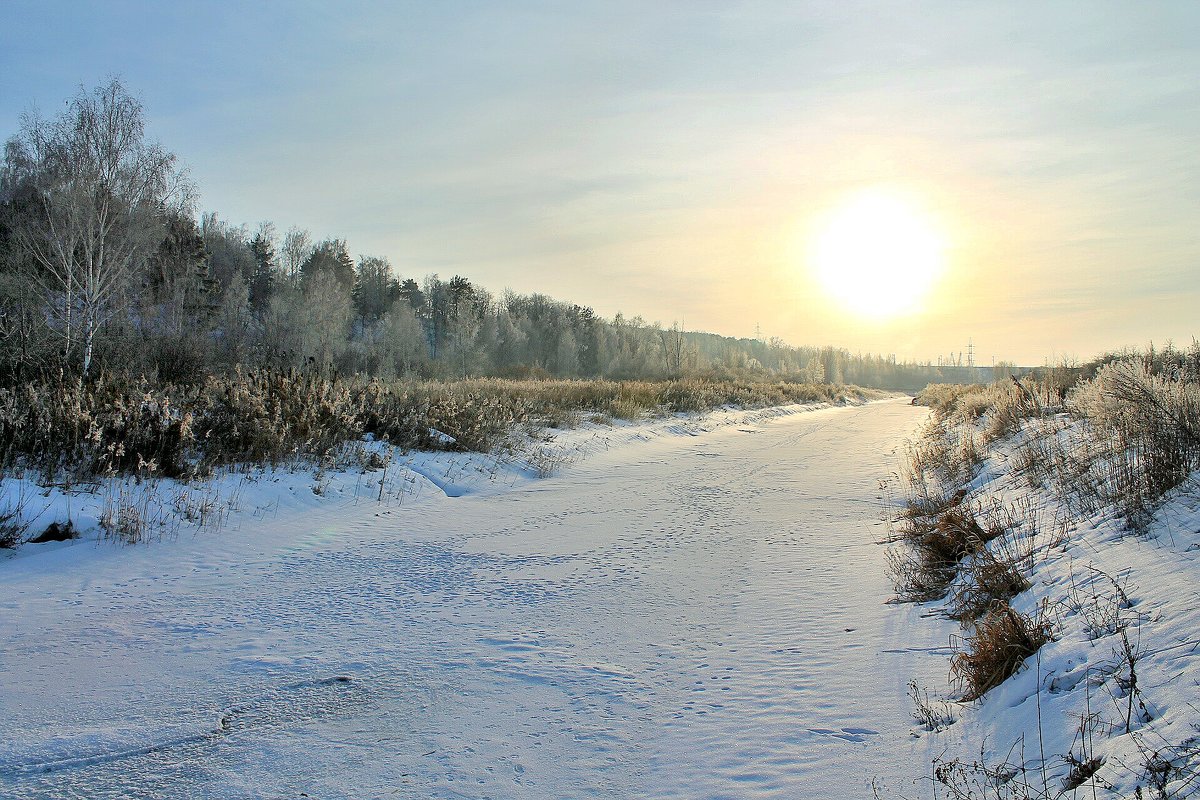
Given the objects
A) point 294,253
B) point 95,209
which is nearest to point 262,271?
point 294,253

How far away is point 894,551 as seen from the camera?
22.2 feet

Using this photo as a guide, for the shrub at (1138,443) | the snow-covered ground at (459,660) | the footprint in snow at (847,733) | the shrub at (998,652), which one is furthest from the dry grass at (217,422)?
the shrub at (1138,443)

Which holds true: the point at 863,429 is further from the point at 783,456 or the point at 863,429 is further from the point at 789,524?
the point at 789,524

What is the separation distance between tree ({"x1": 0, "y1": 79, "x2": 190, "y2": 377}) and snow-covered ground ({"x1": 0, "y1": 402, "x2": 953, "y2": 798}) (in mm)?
16436

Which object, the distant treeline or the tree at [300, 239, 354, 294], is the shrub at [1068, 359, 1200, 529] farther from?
the tree at [300, 239, 354, 294]

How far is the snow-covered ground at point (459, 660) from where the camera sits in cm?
305

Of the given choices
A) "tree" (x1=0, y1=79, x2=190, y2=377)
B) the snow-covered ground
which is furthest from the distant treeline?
the snow-covered ground

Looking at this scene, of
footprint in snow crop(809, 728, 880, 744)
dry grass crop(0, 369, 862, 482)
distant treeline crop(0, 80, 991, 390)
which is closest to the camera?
footprint in snow crop(809, 728, 880, 744)

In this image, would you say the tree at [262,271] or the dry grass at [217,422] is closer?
the dry grass at [217,422]

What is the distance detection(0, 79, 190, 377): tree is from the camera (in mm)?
19719

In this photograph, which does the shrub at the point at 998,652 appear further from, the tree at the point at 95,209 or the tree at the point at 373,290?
the tree at the point at 373,290

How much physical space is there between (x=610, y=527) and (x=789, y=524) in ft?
7.69

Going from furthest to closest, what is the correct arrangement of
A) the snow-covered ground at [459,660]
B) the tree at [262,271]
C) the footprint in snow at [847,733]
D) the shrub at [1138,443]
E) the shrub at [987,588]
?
1. the tree at [262,271]
2. the shrub at [1138,443]
3. the shrub at [987,588]
4. the footprint in snow at [847,733]
5. the snow-covered ground at [459,660]

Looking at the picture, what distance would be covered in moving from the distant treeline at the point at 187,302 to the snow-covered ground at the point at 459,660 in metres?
6.74
